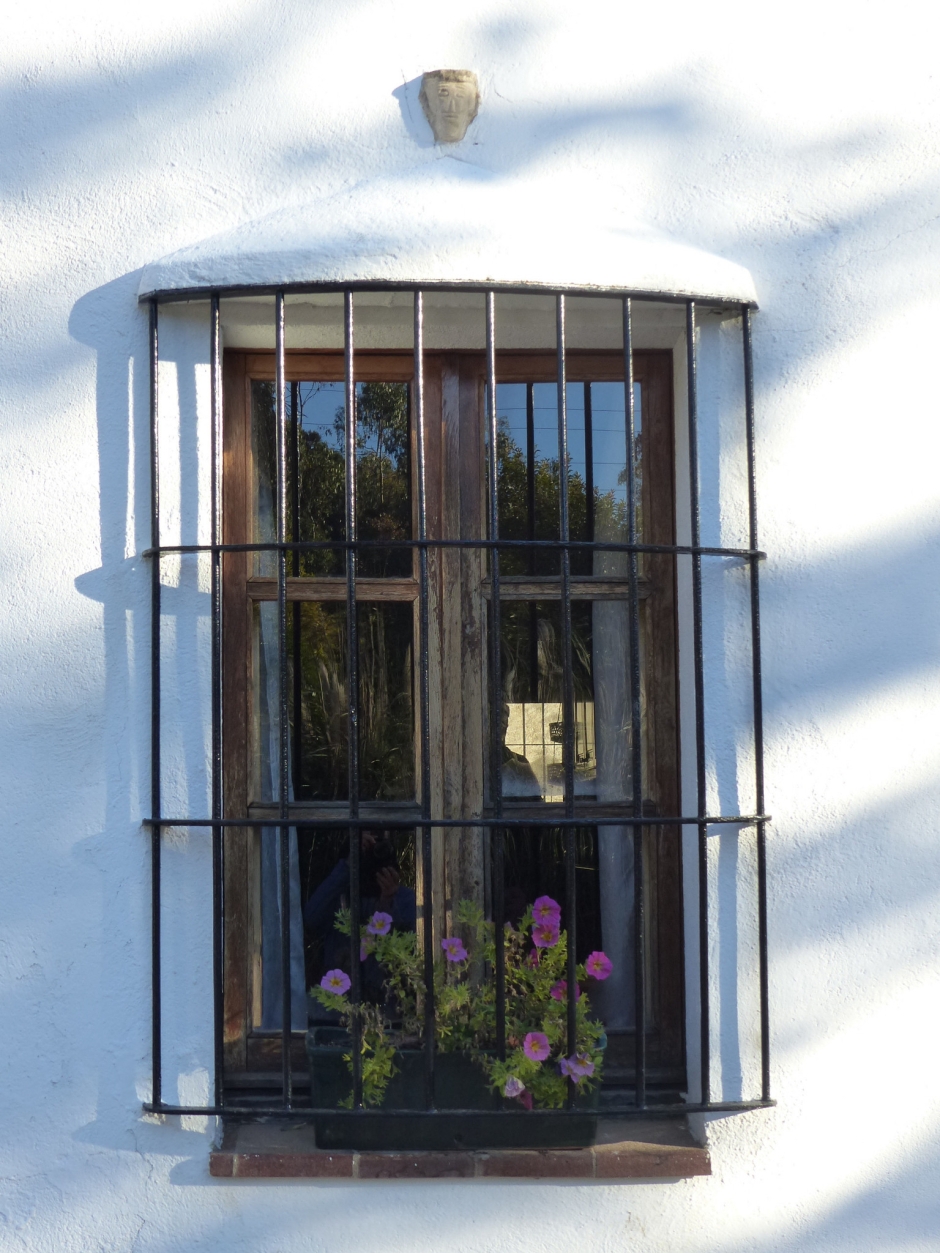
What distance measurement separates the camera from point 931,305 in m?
2.56

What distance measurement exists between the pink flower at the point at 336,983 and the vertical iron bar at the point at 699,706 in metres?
0.74

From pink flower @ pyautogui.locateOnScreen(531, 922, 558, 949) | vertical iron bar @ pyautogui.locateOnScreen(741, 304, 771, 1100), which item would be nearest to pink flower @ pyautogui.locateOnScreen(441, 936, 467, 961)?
pink flower @ pyautogui.locateOnScreen(531, 922, 558, 949)

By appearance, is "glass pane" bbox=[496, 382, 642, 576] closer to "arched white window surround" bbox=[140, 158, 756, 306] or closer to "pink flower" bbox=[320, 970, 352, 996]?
"arched white window surround" bbox=[140, 158, 756, 306]

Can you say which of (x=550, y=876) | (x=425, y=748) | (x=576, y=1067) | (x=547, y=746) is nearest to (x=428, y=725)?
(x=425, y=748)

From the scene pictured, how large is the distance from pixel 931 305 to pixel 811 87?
21.2 inches

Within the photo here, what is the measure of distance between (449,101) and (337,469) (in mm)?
828

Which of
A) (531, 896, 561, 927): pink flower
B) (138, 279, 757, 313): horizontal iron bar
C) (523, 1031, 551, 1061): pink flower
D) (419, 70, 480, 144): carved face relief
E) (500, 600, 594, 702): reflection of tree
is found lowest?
(523, 1031, 551, 1061): pink flower

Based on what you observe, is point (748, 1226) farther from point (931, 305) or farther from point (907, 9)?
point (907, 9)

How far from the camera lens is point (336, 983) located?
2.44 metres

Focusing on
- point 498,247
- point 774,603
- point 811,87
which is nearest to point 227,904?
point 774,603

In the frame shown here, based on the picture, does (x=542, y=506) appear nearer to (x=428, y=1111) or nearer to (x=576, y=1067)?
(x=576, y=1067)

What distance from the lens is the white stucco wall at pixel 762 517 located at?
2.43m

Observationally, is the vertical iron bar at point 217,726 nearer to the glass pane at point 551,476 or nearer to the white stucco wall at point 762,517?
the white stucco wall at point 762,517

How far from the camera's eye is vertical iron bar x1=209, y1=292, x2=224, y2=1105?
2.41 metres
